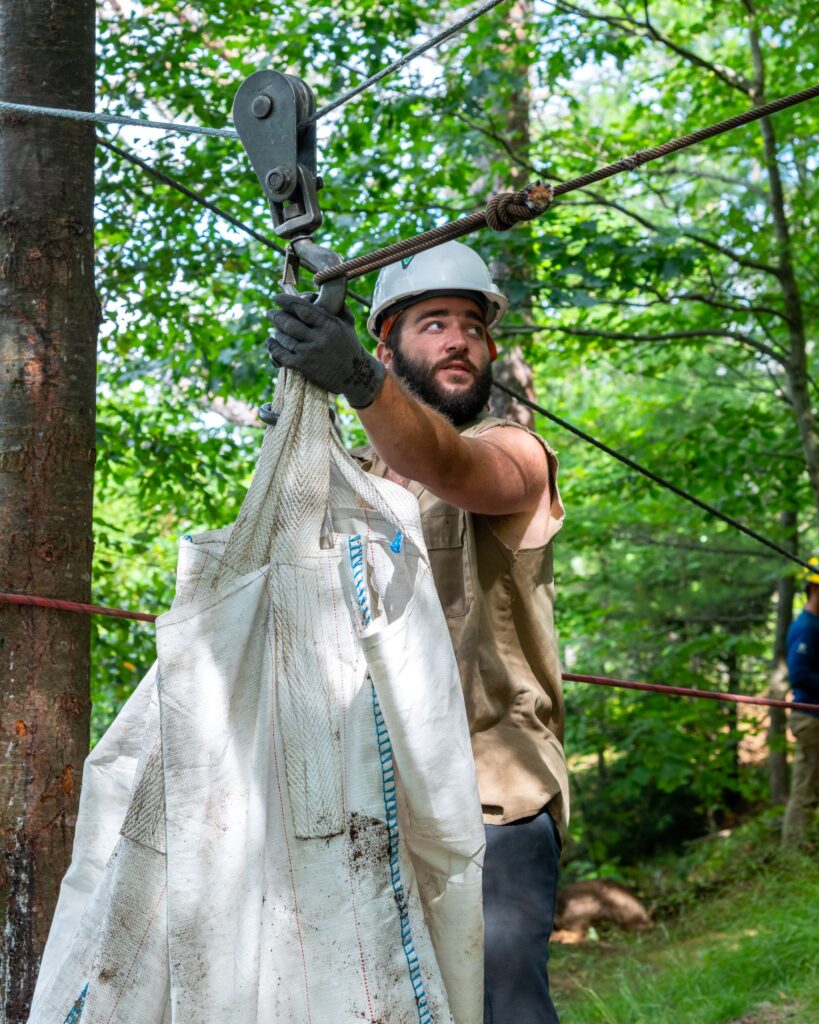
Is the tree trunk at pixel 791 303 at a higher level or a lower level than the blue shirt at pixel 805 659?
higher

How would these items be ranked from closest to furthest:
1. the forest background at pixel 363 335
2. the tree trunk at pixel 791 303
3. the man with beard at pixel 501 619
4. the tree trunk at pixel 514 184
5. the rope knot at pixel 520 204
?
the rope knot at pixel 520 204
the man with beard at pixel 501 619
the forest background at pixel 363 335
the tree trunk at pixel 514 184
the tree trunk at pixel 791 303

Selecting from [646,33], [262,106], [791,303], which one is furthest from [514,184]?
[262,106]

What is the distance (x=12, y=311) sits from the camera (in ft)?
8.25

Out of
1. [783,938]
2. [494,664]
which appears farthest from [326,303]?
[783,938]

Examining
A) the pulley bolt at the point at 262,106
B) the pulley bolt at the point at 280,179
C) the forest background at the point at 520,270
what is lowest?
the pulley bolt at the point at 280,179

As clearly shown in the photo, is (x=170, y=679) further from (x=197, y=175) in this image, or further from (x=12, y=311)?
(x=197, y=175)

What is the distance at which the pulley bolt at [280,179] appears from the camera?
1929 millimetres

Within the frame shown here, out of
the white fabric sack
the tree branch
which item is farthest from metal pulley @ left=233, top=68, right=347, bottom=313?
the tree branch

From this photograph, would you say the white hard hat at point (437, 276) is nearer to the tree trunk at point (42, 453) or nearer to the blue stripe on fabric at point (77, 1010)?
the tree trunk at point (42, 453)

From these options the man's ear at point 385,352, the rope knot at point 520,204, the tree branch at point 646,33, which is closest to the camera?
the rope knot at point 520,204

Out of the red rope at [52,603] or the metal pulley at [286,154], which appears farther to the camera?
the red rope at [52,603]

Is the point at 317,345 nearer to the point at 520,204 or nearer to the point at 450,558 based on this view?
the point at 520,204

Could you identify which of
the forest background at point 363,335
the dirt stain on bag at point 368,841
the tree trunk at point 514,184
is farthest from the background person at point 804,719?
the dirt stain on bag at point 368,841

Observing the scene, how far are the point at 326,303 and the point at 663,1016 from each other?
13.8ft
